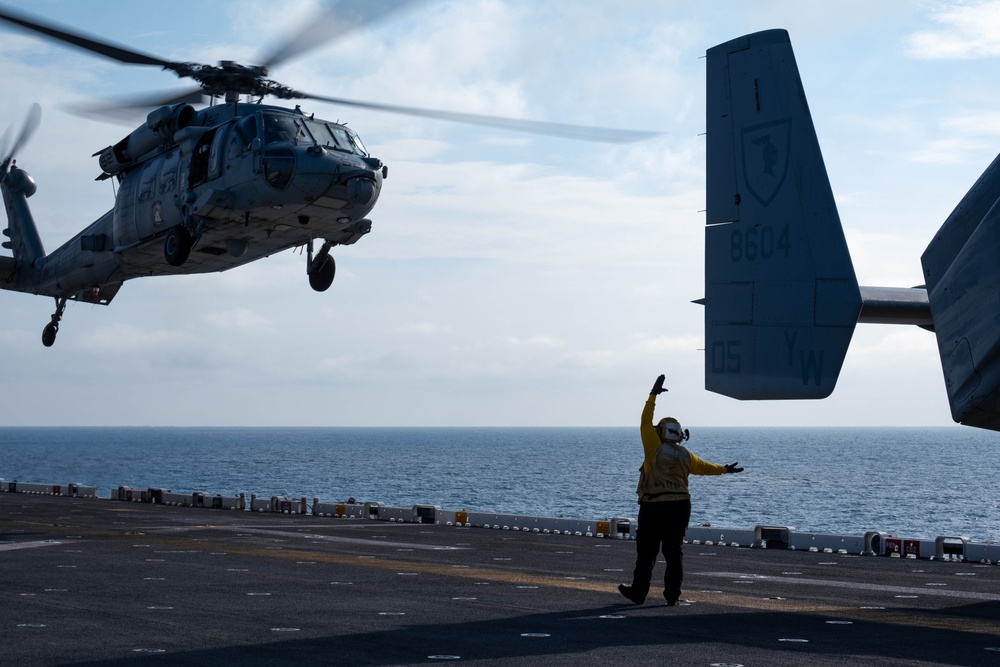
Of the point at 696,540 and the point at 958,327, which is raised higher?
the point at 958,327

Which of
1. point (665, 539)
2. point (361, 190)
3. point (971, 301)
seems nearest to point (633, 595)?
point (665, 539)

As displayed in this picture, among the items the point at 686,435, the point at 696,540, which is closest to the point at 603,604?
the point at 686,435

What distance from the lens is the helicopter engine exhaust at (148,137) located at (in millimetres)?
22312

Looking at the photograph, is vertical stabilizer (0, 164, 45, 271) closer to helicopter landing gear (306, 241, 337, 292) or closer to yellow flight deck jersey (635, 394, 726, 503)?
helicopter landing gear (306, 241, 337, 292)

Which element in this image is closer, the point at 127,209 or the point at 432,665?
the point at 432,665

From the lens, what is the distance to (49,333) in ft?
91.9

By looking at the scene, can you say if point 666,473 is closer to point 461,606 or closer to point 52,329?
point 461,606

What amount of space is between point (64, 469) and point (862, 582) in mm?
135460

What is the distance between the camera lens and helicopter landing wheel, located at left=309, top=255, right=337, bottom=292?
23562 millimetres

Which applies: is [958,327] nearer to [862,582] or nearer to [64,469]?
[862,582]

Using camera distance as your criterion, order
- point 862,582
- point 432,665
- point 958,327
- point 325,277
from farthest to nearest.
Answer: point 325,277
point 862,582
point 958,327
point 432,665

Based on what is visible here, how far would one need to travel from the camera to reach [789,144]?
1399 centimetres

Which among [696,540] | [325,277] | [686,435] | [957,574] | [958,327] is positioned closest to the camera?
[958,327]

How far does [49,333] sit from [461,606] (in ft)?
67.0
